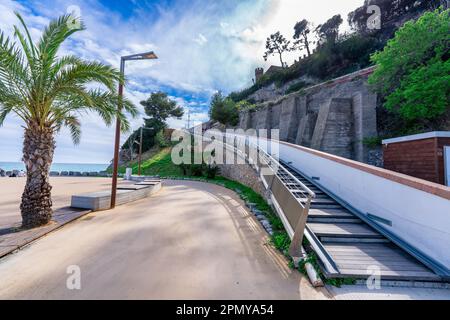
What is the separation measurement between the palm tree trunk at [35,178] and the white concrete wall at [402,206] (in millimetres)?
8322

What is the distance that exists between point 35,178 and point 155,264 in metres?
4.19

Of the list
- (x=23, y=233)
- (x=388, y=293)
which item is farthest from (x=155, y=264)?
(x=23, y=233)

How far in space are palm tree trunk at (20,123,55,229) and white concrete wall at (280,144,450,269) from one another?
8.32m

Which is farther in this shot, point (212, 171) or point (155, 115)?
point (155, 115)

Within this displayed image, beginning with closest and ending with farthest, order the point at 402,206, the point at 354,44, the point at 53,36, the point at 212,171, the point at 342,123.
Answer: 1. the point at 402,206
2. the point at 53,36
3. the point at 342,123
4. the point at 212,171
5. the point at 354,44

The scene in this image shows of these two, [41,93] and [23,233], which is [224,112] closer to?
[41,93]

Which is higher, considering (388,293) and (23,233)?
(23,233)

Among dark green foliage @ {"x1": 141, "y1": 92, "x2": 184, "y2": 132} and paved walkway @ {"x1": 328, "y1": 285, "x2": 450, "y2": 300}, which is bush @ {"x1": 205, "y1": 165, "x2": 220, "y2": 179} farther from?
dark green foliage @ {"x1": 141, "y1": 92, "x2": 184, "y2": 132}

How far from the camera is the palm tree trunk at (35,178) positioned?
15.8 ft

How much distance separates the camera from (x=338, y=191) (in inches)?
240

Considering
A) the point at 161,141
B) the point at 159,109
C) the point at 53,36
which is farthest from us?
the point at 159,109

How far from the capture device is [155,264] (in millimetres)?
3303

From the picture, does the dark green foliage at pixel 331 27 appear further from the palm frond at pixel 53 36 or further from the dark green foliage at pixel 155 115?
the palm frond at pixel 53 36

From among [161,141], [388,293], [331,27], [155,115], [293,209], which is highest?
[331,27]
